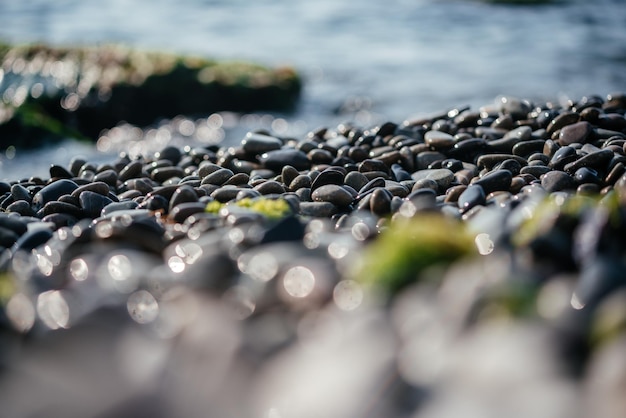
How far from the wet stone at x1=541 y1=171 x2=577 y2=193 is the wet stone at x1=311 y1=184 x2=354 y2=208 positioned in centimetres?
134

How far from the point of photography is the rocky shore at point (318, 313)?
2.24m

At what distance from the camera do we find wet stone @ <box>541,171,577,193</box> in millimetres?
4523

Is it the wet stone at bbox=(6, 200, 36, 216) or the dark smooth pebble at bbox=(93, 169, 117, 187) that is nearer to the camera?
the wet stone at bbox=(6, 200, 36, 216)

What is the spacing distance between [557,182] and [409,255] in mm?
2181

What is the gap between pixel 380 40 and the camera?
1673 centimetres

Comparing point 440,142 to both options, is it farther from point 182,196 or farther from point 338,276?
point 338,276

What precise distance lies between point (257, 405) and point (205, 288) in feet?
2.31

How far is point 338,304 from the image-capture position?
273 cm

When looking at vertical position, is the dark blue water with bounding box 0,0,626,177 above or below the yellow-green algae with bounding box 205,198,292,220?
below

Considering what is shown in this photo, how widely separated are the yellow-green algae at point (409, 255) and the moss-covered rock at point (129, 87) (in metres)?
8.89

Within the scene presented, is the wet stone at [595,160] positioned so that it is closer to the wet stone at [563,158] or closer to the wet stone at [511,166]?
the wet stone at [563,158]

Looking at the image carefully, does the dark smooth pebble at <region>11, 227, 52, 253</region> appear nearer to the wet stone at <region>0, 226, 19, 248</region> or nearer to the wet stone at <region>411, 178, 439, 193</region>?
the wet stone at <region>0, 226, 19, 248</region>

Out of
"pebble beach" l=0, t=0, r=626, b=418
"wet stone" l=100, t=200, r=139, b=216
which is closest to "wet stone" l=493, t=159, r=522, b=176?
"pebble beach" l=0, t=0, r=626, b=418

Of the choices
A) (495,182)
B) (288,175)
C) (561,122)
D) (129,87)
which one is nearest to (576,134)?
(561,122)
